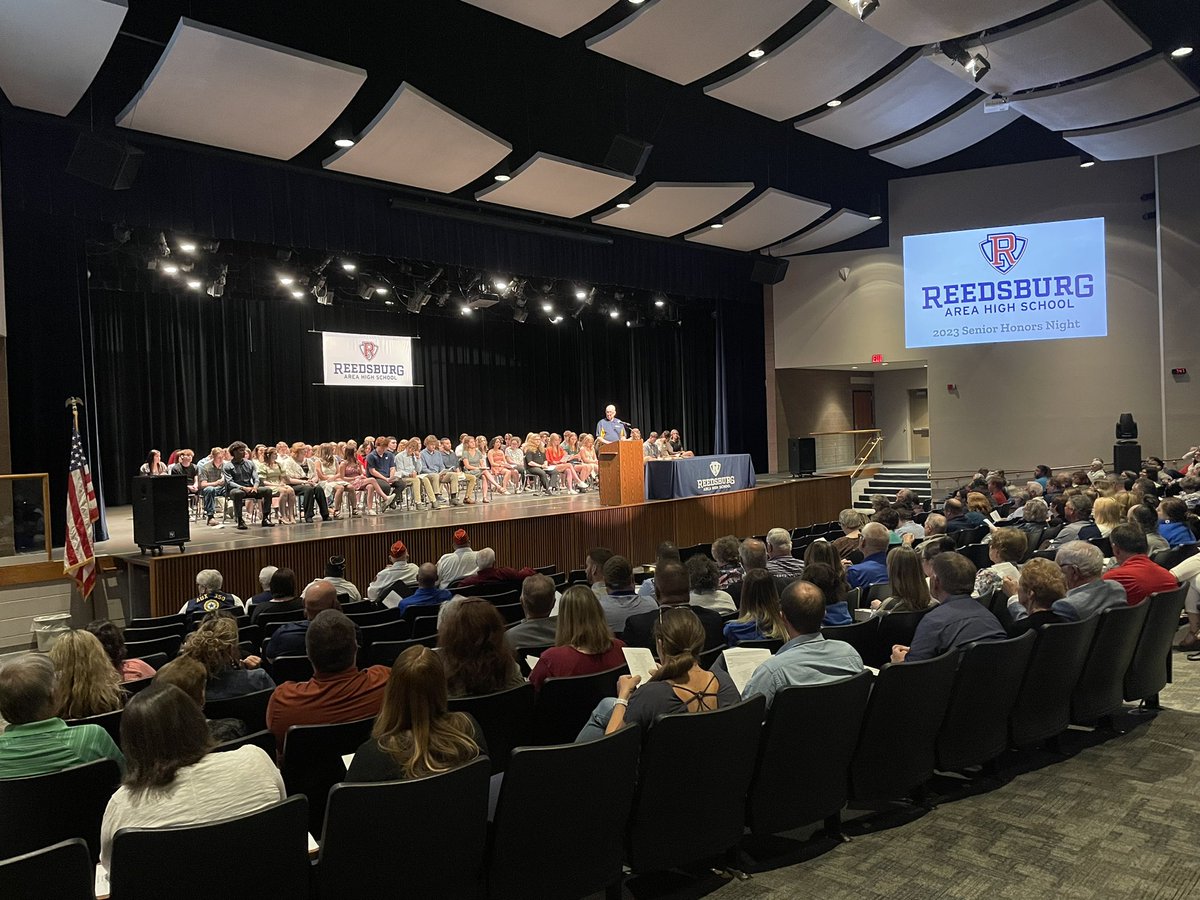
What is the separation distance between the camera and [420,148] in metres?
9.41

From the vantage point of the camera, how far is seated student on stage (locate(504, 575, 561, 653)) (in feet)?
12.8

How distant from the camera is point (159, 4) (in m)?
7.59

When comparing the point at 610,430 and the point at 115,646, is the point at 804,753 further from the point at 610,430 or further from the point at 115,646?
the point at 610,430

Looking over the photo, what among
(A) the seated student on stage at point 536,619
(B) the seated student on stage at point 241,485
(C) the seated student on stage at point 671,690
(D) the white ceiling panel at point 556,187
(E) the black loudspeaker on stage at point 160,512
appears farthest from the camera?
(D) the white ceiling panel at point 556,187

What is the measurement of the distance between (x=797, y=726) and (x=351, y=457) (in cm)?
995

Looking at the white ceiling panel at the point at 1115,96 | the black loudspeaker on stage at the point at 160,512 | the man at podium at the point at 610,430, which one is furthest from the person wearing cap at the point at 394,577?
the white ceiling panel at the point at 1115,96

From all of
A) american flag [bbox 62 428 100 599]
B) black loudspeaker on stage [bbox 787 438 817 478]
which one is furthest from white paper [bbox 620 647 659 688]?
black loudspeaker on stage [bbox 787 438 817 478]

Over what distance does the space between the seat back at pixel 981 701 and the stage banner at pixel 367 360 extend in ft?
41.7

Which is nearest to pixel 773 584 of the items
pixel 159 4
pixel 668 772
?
pixel 668 772

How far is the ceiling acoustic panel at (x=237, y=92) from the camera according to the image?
7168mm

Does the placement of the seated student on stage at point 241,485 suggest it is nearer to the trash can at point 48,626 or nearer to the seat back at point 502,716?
the trash can at point 48,626

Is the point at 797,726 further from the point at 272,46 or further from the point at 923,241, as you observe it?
the point at 923,241

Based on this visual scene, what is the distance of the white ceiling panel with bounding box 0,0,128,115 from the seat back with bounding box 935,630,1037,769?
6.71 m

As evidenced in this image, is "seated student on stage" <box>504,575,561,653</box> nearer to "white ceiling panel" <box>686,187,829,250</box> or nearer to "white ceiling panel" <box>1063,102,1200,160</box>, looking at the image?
"white ceiling panel" <box>686,187,829,250</box>
